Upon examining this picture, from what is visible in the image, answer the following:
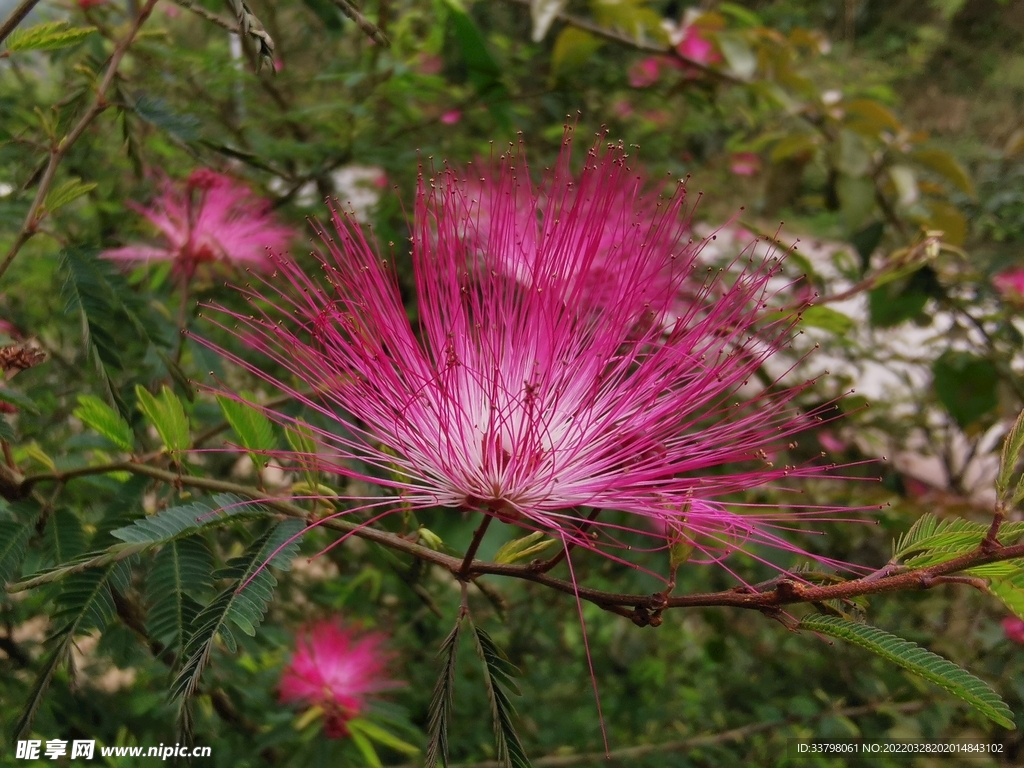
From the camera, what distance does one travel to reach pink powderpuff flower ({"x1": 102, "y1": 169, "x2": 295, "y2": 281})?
48.7 inches

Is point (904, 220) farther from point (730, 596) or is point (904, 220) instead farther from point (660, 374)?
point (730, 596)

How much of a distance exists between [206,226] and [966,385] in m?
1.58

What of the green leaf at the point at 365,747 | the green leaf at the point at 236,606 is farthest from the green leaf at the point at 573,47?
the green leaf at the point at 365,747

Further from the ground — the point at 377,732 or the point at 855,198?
the point at 855,198

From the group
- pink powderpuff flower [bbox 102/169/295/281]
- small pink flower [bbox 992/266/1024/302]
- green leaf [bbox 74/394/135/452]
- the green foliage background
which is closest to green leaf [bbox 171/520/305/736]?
the green foliage background

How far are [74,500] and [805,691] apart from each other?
150 centimetres

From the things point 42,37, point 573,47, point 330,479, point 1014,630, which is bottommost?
point 1014,630

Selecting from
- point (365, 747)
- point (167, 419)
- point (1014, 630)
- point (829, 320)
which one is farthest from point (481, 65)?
point (1014, 630)

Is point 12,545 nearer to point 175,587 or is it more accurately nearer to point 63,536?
point 63,536

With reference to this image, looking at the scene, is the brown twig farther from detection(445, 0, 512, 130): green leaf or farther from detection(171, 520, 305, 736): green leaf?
detection(445, 0, 512, 130): green leaf

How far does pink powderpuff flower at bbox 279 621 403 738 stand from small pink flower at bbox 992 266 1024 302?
1.49 m

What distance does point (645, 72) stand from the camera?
6.88 feet

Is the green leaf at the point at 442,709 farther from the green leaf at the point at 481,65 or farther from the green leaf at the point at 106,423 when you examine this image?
the green leaf at the point at 481,65

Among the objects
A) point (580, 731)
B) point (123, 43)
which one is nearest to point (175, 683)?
point (123, 43)
